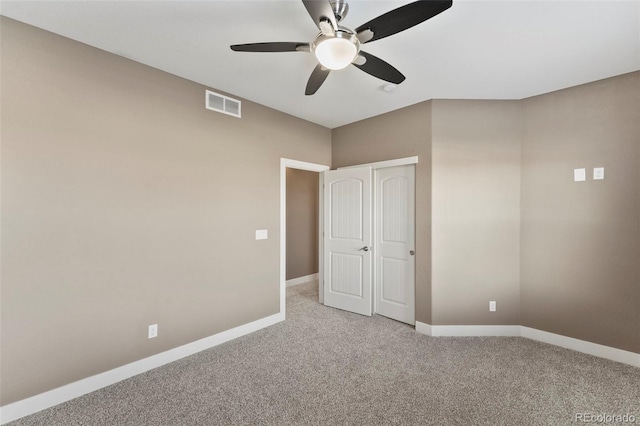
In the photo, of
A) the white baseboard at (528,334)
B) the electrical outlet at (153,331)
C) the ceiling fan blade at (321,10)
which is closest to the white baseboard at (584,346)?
the white baseboard at (528,334)

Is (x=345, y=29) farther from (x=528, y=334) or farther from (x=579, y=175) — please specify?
(x=528, y=334)

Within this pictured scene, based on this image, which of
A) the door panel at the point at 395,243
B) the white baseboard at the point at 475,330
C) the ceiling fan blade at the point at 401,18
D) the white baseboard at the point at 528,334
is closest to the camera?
the ceiling fan blade at the point at 401,18

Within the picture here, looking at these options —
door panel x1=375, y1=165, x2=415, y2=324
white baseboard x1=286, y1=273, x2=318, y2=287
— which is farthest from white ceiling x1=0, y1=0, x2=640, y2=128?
white baseboard x1=286, y1=273, x2=318, y2=287

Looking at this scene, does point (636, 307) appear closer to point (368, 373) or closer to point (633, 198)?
point (633, 198)

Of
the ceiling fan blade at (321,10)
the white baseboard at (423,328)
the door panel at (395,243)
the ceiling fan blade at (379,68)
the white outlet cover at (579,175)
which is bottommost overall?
the white baseboard at (423,328)

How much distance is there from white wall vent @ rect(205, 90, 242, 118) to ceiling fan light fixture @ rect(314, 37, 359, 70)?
175cm

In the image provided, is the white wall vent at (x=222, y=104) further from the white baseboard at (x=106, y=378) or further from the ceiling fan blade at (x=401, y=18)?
the white baseboard at (x=106, y=378)

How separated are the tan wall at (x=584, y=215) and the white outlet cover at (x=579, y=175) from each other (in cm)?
3

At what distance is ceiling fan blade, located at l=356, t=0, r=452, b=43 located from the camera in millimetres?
1309

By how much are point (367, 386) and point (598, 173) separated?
2.98 meters

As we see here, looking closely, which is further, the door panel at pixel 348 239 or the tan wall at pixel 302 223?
the tan wall at pixel 302 223

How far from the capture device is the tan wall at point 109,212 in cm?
191

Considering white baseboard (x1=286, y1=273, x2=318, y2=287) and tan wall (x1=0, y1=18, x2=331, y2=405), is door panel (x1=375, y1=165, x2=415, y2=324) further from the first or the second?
white baseboard (x1=286, y1=273, x2=318, y2=287)

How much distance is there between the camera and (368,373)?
240cm
